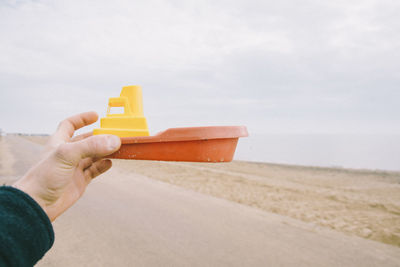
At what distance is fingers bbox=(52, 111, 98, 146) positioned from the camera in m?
1.86

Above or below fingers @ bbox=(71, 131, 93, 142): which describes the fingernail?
above

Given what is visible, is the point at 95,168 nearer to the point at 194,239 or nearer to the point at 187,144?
the point at 187,144

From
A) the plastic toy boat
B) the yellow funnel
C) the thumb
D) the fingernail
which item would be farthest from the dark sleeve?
the yellow funnel

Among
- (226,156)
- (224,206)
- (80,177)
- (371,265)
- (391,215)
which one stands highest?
(226,156)

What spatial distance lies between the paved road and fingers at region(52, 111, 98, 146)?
175 centimetres

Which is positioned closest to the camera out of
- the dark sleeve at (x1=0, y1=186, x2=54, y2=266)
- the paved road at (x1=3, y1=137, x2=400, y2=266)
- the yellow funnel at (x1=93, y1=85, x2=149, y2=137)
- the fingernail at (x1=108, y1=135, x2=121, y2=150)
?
the dark sleeve at (x1=0, y1=186, x2=54, y2=266)

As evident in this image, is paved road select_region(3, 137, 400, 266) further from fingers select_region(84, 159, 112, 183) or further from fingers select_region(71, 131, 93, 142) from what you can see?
fingers select_region(71, 131, 93, 142)

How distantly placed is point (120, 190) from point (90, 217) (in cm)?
197

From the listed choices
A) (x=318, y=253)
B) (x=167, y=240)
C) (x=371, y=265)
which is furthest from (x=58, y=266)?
(x=371, y=265)

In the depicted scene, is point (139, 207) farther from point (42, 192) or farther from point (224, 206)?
point (42, 192)

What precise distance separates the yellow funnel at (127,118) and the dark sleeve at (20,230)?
2.46 ft

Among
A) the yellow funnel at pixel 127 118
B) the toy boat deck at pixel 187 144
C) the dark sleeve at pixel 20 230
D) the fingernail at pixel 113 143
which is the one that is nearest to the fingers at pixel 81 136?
the yellow funnel at pixel 127 118

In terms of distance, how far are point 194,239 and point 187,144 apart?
244 centimetres

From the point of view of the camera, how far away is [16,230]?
100cm
